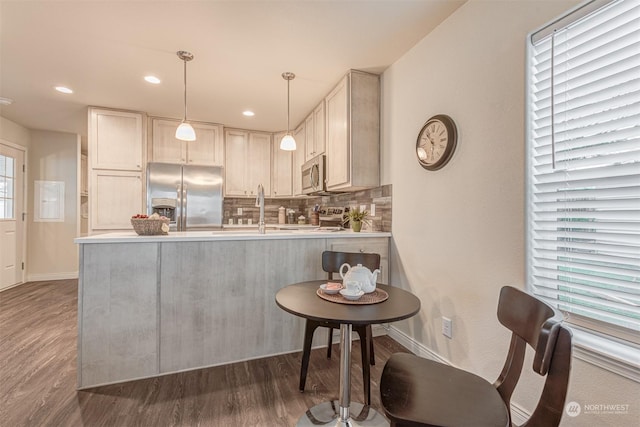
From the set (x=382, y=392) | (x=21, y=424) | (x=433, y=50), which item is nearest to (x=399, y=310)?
(x=382, y=392)

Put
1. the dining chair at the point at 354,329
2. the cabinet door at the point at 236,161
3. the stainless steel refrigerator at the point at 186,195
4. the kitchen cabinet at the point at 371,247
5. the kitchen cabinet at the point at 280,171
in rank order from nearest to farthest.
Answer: the dining chair at the point at 354,329 < the kitchen cabinet at the point at 371,247 < the stainless steel refrigerator at the point at 186,195 < the cabinet door at the point at 236,161 < the kitchen cabinet at the point at 280,171

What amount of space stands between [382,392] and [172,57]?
2.92 metres

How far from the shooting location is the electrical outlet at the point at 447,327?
6.48ft

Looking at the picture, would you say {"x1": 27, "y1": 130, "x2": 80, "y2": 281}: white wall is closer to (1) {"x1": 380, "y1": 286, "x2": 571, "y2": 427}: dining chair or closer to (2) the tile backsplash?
(2) the tile backsplash

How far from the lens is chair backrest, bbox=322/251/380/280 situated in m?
2.05

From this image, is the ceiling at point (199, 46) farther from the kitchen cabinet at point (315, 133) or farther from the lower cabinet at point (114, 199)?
the lower cabinet at point (114, 199)

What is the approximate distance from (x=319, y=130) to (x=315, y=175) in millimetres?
552

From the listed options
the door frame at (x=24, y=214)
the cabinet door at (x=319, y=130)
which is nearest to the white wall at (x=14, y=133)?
the door frame at (x=24, y=214)

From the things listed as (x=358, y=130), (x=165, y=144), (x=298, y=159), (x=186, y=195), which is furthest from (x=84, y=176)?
(x=358, y=130)

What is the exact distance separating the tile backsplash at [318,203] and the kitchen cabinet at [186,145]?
0.85 meters

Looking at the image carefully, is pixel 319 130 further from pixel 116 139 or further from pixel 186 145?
pixel 116 139

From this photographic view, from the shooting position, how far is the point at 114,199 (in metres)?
3.72

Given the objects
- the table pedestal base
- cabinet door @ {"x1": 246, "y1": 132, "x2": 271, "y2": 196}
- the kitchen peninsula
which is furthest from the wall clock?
cabinet door @ {"x1": 246, "y1": 132, "x2": 271, "y2": 196}

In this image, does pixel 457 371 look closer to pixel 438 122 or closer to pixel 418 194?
pixel 418 194
